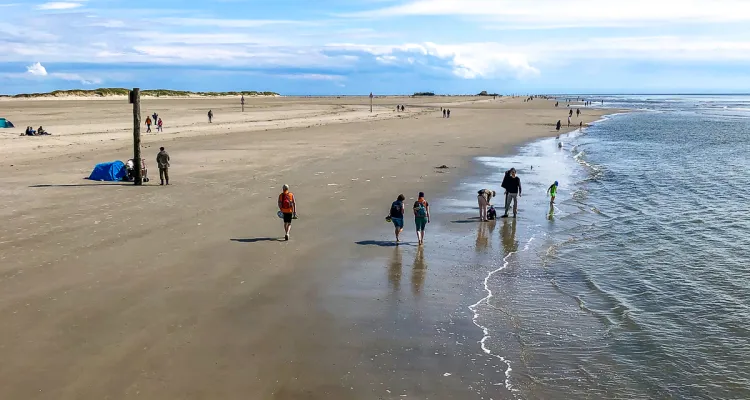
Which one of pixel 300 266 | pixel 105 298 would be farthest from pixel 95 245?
pixel 300 266

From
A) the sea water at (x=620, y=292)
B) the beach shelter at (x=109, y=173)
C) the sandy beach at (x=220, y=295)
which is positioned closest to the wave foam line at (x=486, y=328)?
the sea water at (x=620, y=292)

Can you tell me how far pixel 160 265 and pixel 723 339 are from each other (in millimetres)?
10888

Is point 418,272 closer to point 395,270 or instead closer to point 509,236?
point 395,270

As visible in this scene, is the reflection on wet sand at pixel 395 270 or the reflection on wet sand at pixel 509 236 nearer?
the reflection on wet sand at pixel 395 270

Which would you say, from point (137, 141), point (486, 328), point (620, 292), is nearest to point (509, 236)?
point (620, 292)

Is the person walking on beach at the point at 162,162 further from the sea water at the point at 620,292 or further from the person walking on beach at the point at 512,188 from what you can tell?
the person walking on beach at the point at 512,188

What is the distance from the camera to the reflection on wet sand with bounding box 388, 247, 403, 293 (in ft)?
39.2

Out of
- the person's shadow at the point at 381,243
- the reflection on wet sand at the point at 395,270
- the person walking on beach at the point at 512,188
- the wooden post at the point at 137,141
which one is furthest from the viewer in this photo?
the wooden post at the point at 137,141

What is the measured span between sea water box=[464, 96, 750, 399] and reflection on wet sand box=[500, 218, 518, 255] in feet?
0.19

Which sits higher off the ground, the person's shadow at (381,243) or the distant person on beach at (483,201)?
the distant person on beach at (483,201)

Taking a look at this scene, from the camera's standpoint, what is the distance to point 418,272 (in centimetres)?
1284

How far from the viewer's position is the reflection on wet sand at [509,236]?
Answer: 1516cm

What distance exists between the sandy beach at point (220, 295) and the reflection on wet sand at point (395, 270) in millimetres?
46

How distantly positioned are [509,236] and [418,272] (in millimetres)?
4567
